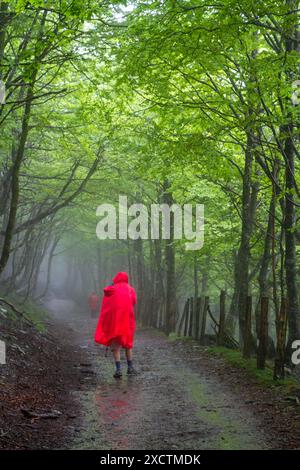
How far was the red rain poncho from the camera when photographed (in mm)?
10305

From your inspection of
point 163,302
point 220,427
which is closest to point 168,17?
point 220,427

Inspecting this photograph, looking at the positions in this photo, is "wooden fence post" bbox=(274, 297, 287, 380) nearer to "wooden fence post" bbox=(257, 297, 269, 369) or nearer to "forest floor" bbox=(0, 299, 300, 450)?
"forest floor" bbox=(0, 299, 300, 450)

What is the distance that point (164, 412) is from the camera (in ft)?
23.0

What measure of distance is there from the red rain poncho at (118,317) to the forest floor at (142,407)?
769mm

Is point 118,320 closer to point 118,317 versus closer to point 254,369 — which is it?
point 118,317

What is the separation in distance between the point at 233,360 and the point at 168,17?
7.10 m

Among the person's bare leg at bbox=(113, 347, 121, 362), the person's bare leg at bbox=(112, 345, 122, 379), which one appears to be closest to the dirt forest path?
the person's bare leg at bbox=(112, 345, 122, 379)

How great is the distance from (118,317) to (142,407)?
10.5 feet

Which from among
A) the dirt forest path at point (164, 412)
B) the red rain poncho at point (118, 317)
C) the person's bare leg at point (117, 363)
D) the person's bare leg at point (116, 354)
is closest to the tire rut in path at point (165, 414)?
the dirt forest path at point (164, 412)

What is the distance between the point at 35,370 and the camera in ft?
30.6

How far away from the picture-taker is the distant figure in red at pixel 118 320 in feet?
33.8

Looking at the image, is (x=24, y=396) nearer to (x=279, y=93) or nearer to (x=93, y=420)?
(x=93, y=420)

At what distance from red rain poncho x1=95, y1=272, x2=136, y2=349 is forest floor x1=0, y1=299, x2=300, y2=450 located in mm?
769

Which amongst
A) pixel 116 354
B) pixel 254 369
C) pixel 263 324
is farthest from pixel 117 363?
pixel 263 324
